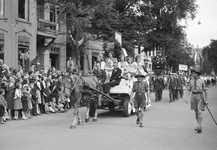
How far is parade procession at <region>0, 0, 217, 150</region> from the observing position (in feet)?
29.8

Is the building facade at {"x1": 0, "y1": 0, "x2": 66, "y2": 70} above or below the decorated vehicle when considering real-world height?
above

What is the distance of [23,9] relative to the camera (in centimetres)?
2444

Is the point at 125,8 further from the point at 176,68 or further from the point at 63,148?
the point at 63,148

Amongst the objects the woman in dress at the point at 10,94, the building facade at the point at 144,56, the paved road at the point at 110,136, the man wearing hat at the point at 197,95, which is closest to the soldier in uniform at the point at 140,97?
the paved road at the point at 110,136

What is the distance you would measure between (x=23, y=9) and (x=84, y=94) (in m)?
14.3

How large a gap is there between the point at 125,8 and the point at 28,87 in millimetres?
24375

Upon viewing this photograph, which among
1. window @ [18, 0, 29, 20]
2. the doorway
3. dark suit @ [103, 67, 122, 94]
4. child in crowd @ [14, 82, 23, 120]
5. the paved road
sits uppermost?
window @ [18, 0, 29, 20]

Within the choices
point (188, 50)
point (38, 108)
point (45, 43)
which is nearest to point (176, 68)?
point (188, 50)

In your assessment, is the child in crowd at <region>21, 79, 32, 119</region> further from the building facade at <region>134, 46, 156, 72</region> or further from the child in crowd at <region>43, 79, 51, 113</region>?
the building facade at <region>134, 46, 156, 72</region>

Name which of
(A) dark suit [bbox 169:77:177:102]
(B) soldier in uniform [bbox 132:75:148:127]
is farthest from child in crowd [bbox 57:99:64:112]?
(A) dark suit [bbox 169:77:177:102]

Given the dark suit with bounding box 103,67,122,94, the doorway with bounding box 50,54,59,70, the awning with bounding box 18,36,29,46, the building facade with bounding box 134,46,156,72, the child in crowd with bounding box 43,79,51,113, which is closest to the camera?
the dark suit with bounding box 103,67,122,94

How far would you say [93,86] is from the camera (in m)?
12.9

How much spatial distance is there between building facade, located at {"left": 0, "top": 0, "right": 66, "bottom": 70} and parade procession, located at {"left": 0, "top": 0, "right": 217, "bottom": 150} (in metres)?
0.07

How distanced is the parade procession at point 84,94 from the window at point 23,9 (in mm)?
15
